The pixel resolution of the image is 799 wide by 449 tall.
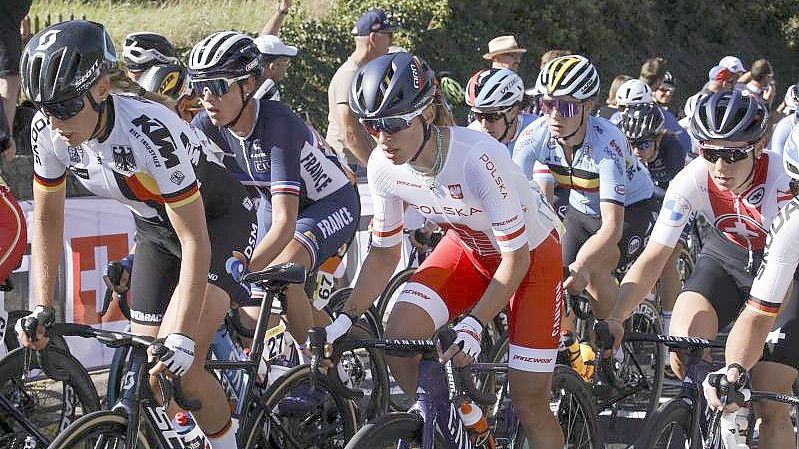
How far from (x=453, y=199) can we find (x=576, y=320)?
3.03 m

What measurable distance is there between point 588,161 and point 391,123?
134 inches

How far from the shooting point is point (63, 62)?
429 centimetres

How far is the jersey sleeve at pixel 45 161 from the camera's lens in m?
4.85

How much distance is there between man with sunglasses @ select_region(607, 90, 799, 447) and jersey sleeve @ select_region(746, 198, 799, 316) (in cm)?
61

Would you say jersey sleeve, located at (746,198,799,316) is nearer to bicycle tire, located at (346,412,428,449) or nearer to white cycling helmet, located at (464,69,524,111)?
bicycle tire, located at (346,412,428,449)

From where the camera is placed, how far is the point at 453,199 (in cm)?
507

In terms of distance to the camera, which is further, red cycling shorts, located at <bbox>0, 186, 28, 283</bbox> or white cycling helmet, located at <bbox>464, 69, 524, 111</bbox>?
white cycling helmet, located at <bbox>464, 69, 524, 111</bbox>

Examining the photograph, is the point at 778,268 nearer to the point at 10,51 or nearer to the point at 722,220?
the point at 722,220

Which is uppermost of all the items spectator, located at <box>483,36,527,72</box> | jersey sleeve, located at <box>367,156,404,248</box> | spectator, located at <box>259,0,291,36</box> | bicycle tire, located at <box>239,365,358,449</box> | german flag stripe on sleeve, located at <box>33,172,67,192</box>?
german flag stripe on sleeve, located at <box>33,172,67,192</box>

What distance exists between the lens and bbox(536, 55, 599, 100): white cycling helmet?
7809 mm

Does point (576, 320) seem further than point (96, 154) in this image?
Yes

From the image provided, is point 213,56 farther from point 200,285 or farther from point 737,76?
point 737,76

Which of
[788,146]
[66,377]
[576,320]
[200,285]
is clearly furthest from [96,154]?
[576,320]

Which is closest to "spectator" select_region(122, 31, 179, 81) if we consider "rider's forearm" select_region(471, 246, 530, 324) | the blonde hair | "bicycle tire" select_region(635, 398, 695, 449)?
the blonde hair
